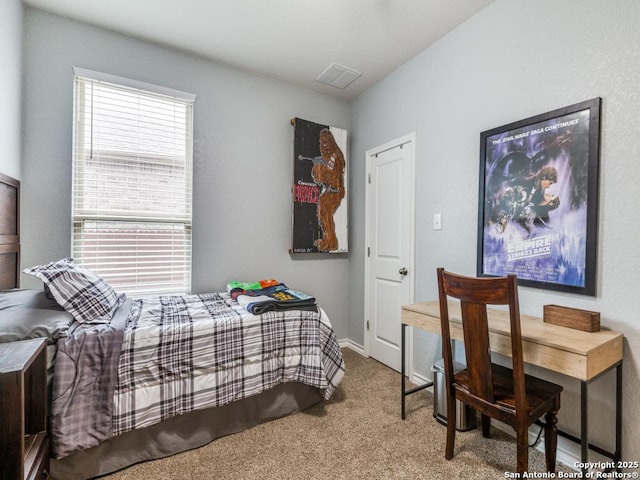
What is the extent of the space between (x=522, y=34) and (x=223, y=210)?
2519mm

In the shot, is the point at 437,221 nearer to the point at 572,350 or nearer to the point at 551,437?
the point at 572,350

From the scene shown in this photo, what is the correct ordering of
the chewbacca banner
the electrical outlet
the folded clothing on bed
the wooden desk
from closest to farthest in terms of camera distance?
the wooden desk, the folded clothing on bed, the electrical outlet, the chewbacca banner

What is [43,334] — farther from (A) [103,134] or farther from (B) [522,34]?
(B) [522,34]

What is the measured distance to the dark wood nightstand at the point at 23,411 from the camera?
1034 millimetres

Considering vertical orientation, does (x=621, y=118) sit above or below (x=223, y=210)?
above

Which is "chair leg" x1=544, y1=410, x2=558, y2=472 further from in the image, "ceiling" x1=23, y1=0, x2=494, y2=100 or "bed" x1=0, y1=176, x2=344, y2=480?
"ceiling" x1=23, y1=0, x2=494, y2=100

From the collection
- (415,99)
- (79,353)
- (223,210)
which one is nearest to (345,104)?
(415,99)

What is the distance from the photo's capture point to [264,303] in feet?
6.76

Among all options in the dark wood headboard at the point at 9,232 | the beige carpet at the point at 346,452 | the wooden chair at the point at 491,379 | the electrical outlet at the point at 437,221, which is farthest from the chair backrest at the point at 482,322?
the dark wood headboard at the point at 9,232

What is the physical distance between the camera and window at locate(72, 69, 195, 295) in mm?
2320

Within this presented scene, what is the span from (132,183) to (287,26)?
1.70 m

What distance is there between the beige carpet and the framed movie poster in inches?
40.1

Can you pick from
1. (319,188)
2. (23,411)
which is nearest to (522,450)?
(23,411)

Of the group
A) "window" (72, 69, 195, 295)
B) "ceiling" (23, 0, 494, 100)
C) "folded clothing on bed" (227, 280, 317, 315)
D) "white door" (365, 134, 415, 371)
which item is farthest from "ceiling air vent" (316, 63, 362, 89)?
"folded clothing on bed" (227, 280, 317, 315)
